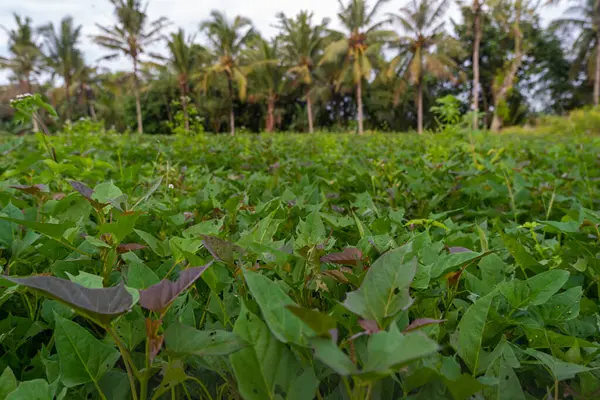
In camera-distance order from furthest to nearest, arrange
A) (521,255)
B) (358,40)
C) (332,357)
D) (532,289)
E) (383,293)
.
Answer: (358,40), (521,255), (532,289), (383,293), (332,357)

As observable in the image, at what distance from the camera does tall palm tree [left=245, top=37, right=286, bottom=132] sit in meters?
28.5

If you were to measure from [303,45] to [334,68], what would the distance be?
266 centimetres

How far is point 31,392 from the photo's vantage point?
0.45 meters

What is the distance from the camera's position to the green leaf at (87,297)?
373 millimetres

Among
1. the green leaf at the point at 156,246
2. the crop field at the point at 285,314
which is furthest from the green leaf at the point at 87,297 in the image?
the green leaf at the point at 156,246

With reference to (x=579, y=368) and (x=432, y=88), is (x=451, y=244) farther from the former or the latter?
(x=432, y=88)

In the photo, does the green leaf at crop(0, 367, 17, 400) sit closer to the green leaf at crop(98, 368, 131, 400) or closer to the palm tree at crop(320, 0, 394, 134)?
the green leaf at crop(98, 368, 131, 400)

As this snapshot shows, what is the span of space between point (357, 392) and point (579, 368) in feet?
0.82

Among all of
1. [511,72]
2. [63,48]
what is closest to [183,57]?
[63,48]

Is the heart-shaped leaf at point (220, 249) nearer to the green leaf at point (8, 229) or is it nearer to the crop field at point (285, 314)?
the crop field at point (285, 314)

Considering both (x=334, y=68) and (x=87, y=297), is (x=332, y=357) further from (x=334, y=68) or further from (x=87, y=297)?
(x=334, y=68)

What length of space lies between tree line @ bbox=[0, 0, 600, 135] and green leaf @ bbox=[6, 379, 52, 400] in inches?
962

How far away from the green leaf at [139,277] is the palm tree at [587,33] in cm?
3146

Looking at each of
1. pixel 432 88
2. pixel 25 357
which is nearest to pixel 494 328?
pixel 25 357
